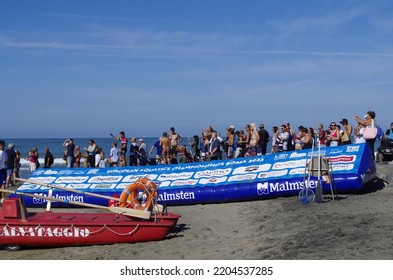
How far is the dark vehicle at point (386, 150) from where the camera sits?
18.1 metres

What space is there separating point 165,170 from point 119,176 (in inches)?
58.7

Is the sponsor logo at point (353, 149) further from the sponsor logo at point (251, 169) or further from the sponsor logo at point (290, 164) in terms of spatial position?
the sponsor logo at point (251, 169)

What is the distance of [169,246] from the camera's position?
963 centimetres

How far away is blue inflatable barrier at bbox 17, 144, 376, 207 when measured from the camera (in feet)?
42.5

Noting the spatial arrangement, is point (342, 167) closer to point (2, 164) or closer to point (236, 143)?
point (236, 143)

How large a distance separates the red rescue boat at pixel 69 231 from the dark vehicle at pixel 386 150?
10983 mm

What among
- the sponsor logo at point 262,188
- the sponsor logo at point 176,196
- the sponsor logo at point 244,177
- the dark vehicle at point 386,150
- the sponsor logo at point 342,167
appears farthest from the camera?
the dark vehicle at point 386,150

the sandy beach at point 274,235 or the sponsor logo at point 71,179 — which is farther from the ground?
the sponsor logo at point 71,179

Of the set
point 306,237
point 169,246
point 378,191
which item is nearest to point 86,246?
point 169,246

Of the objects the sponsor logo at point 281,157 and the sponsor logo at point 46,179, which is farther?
the sponsor logo at point 46,179

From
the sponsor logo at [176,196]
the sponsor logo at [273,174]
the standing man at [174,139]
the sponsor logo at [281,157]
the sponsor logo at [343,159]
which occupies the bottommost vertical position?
the sponsor logo at [176,196]

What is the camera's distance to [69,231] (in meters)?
10.1

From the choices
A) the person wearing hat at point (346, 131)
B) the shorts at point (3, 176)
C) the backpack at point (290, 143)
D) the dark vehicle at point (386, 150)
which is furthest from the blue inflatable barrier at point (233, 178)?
the dark vehicle at point (386, 150)
